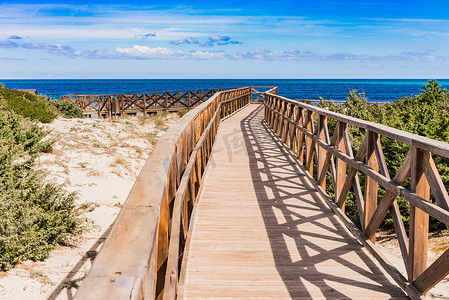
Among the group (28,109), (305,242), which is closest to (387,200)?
(305,242)

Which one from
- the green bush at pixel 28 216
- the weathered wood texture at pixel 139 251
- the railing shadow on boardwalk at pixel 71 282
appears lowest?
the railing shadow on boardwalk at pixel 71 282

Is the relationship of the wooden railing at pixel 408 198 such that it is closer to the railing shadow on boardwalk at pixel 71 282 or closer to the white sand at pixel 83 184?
the railing shadow on boardwalk at pixel 71 282

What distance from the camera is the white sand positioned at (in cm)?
436

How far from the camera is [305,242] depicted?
4348mm

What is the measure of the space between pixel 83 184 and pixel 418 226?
283 inches

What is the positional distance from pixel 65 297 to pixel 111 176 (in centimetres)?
535

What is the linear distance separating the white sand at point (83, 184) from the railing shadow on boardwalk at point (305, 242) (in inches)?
91.9

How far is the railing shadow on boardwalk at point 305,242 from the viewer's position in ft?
11.2

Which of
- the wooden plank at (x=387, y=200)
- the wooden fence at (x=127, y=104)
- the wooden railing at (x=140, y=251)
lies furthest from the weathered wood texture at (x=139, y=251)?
the wooden fence at (x=127, y=104)

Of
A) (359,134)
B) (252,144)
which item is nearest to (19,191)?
(252,144)

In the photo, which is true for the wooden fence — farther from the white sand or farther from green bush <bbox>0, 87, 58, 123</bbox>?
green bush <bbox>0, 87, 58, 123</bbox>

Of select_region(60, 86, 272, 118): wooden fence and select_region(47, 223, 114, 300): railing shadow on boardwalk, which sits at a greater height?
select_region(60, 86, 272, 118): wooden fence

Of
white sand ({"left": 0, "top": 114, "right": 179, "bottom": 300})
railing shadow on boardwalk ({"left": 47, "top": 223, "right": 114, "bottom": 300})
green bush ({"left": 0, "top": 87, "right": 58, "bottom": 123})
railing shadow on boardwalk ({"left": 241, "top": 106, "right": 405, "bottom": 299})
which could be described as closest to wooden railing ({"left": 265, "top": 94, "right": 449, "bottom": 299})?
railing shadow on boardwalk ({"left": 241, "top": 106, "right": 405, "bottom": 299})

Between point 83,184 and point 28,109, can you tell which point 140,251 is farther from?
point 28,109
